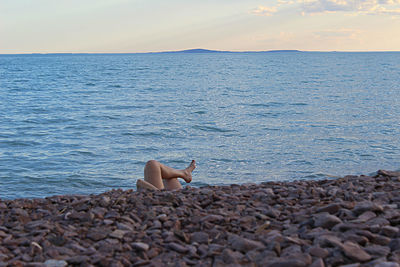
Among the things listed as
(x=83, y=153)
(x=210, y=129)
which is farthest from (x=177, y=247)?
(x=210, y=129)

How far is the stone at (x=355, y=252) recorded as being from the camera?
313 cm

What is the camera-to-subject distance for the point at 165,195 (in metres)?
5.35

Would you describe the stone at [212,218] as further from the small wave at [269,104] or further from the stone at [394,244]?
the small wave at [269,104]

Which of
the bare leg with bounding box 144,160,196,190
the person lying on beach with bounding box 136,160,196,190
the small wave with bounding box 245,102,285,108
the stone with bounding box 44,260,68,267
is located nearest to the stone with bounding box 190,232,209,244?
the stone with bounding box 44,260,68,267

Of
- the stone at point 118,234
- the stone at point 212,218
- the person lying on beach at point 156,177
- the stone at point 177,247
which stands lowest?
the person lying on beach at point 156,177

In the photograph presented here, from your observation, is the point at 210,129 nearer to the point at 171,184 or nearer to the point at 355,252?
the point at 171,184

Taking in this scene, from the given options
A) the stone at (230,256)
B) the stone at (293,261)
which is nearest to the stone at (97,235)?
the stone at (230,256)

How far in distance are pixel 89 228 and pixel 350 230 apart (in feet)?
8.27

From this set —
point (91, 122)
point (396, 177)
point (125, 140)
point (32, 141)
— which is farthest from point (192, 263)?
point (91, 122)

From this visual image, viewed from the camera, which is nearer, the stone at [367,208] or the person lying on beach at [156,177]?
the stone at [367,208]

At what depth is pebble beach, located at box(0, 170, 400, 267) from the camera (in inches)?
131

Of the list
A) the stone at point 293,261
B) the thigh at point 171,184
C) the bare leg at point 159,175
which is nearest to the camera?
the stone at point 293,261

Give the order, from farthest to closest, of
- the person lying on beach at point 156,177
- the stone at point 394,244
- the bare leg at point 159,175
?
→ 1. the bare leg at point 159,175
2. the person lying on beach at point 156,177
3. the stone at point 394,244

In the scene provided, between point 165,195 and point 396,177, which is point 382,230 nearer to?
point 165,195
